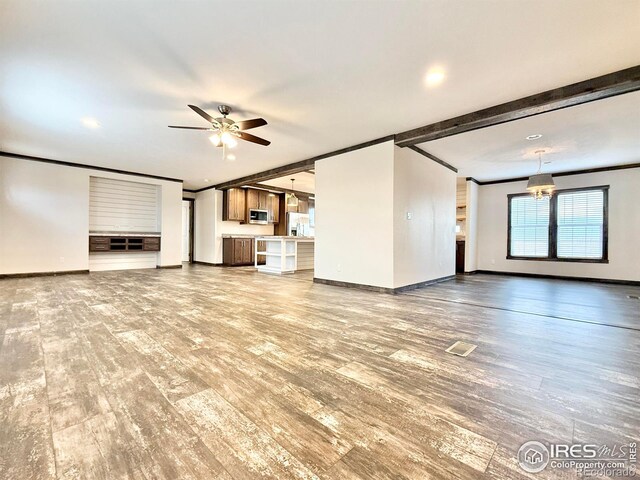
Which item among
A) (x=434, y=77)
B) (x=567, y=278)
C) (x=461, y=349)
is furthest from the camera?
(x=567, y=278)

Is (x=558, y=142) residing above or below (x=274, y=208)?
above

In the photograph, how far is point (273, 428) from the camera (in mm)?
1403

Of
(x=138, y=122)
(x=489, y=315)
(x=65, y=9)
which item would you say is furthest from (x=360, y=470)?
(x=138, y=122)

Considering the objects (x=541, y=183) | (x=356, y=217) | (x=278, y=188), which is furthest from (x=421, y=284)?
(x=278, y=188)

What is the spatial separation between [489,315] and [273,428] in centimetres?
320

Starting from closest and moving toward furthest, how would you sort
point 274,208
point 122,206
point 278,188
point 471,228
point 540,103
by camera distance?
1. point 540,103
2. point 122,206
3. point 471,228
4. point 278,188
5. point 274,208

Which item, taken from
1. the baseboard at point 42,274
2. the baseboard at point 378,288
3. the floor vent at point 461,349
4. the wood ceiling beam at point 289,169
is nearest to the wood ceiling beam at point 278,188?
the wood ceiling beam at point 289,169

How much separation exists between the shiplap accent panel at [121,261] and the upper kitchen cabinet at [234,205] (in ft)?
8.35

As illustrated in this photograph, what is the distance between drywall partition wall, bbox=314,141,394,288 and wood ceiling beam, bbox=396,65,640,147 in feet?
2.63

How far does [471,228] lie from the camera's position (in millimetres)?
8359

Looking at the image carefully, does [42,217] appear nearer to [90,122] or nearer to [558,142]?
[90,122]

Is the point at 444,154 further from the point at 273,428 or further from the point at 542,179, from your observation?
the point at 273,428

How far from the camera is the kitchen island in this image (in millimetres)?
7531

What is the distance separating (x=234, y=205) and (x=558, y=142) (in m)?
8.56
